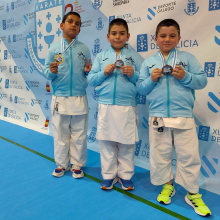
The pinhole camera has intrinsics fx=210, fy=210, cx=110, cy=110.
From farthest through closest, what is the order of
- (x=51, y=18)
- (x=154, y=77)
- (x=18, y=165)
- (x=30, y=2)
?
(x=30, y=2), (x=51, y=18), (x=18, y=165), (x=154, y=77)

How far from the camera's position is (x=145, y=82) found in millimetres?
1789

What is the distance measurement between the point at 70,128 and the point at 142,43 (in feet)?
4.34

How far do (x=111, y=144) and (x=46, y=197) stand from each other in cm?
79

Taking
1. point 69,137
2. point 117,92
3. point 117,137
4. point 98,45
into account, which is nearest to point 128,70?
point 117,92

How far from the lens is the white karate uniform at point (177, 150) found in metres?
1.76

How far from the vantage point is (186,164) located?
1793 millimetres

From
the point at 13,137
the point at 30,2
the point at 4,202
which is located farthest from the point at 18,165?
the point at 30,2

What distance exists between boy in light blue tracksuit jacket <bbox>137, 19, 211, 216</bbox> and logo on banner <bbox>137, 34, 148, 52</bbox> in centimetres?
71

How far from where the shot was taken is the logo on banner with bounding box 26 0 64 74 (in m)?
3.47

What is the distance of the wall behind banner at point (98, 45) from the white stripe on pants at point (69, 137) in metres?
0.50

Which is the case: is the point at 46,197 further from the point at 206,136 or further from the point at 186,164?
the point at 206,136

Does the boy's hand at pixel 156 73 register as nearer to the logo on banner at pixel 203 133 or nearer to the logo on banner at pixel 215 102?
the logo on banner at pixel 215 102

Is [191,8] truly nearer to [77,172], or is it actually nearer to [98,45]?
[98,45]

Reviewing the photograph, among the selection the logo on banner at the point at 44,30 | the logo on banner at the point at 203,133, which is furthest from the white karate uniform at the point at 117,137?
the logo on banner at the point at 44,30
